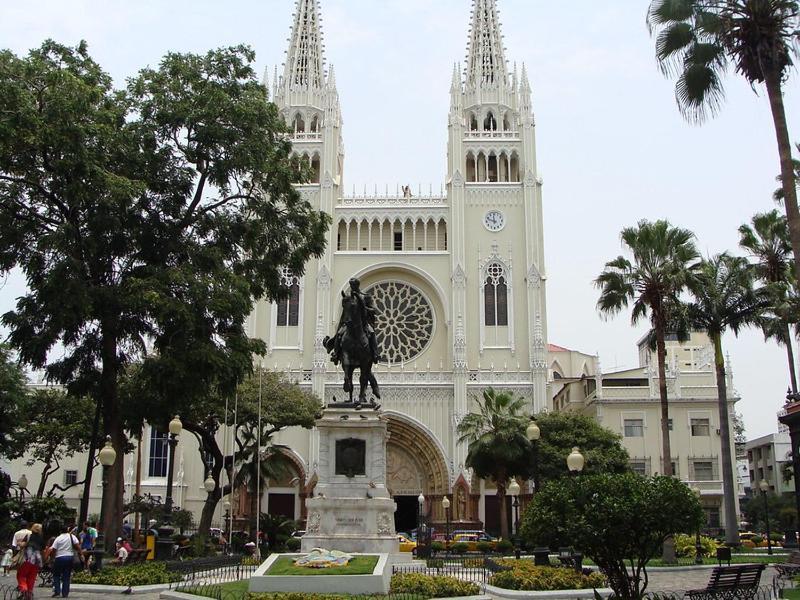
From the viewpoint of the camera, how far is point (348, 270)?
5375 centimetres

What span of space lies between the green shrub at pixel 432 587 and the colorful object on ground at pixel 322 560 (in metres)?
0.98

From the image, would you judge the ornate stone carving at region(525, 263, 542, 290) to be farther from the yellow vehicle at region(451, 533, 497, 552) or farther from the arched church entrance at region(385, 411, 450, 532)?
the yellow vehicle at region(451, 533, 497, 552)

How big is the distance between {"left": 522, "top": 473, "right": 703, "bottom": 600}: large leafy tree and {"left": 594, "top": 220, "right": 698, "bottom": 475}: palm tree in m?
18.6

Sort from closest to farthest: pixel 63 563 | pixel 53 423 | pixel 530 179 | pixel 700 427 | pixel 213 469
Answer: pixel 63 563
pixel 213 469
pixel 53 423
pixel 700 427
pixel 530 179

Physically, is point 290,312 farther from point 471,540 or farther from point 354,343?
point 354,343

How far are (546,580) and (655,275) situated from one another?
17.4 m

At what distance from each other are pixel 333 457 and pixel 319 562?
3.61 meters

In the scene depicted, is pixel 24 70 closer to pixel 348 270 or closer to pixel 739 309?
pixel 739 309

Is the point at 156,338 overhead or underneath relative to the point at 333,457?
overhead

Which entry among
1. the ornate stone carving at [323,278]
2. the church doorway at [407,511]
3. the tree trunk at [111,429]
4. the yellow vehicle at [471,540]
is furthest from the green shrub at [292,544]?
the ornate stone carving at [323,278]

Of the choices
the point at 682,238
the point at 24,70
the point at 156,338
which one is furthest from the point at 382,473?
the point at 682,238

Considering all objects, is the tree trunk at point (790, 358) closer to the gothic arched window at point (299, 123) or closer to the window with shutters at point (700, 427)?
the window with shutters at point (700, 427)

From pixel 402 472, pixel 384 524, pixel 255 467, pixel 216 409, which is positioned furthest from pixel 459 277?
pixel 384 524

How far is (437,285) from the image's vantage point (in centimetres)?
5316
